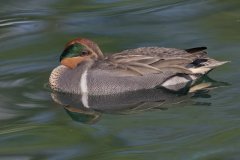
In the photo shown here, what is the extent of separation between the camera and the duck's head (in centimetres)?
976

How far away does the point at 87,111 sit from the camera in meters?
9.28

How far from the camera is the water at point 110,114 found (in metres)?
8.21

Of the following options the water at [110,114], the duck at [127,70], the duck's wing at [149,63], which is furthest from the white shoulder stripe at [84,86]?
the water at [110,114]

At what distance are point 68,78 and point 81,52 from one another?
0.96 ft

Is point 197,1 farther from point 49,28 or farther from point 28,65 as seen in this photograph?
point 28,65

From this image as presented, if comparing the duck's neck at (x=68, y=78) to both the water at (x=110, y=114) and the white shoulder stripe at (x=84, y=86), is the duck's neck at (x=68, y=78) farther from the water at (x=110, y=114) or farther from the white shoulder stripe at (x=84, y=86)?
the water at (x=110, y=114)

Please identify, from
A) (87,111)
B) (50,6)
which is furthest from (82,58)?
(50,6)

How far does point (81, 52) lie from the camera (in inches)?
386

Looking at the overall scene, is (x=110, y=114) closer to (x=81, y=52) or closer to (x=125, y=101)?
(x=125, y=101)

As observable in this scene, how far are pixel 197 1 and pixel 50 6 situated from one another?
1963mm

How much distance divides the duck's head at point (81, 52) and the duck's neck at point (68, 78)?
63mm

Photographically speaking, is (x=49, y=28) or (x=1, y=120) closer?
(x=1, y=120)

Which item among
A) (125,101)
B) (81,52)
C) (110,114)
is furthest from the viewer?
(81,52)

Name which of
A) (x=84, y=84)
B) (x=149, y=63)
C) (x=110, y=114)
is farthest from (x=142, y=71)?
(x=110, y=114)
